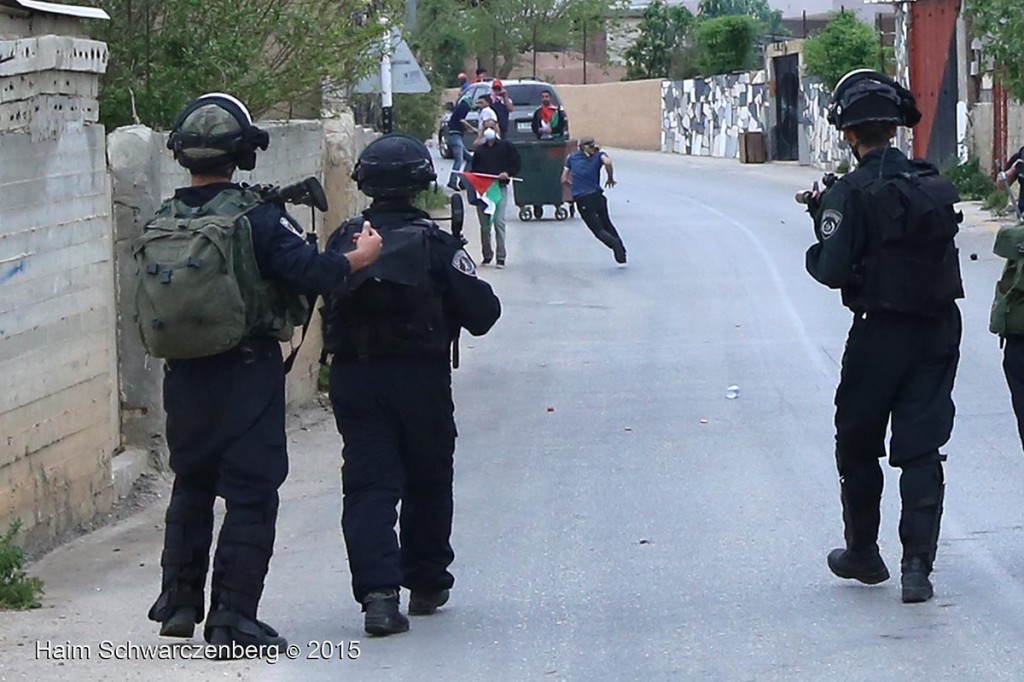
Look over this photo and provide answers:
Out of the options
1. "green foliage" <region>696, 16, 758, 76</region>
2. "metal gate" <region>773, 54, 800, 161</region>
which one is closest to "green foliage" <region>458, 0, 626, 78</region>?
"green foliage" <region>696, 16, 758, 76</region>

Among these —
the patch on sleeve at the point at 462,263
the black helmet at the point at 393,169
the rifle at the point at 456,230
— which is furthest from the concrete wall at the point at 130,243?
the patch on sleeve at the point at 462,263

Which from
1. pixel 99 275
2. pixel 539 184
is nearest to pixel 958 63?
pixel 539 184

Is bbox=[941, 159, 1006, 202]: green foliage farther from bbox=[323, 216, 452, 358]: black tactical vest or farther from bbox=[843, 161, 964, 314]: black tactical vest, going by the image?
bbox=[323, 216, 452, 358]: black tactical vest

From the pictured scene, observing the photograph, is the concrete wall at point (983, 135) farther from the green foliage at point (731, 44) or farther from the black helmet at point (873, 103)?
the black helmet at point (873, 103)

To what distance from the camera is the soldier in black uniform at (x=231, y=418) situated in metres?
5.64

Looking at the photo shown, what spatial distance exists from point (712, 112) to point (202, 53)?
36.6 metres

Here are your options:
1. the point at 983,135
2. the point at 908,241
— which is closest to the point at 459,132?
the point at 983,135

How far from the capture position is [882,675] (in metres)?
5.45

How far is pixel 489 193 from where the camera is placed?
20.6m

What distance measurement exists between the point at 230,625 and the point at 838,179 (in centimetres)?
271

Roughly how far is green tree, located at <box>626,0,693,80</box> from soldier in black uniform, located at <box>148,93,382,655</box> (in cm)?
5404

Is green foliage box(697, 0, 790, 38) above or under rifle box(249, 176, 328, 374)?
above

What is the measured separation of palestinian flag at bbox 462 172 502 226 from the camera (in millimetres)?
20547

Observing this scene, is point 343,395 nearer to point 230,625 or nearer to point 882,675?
point 230,625
